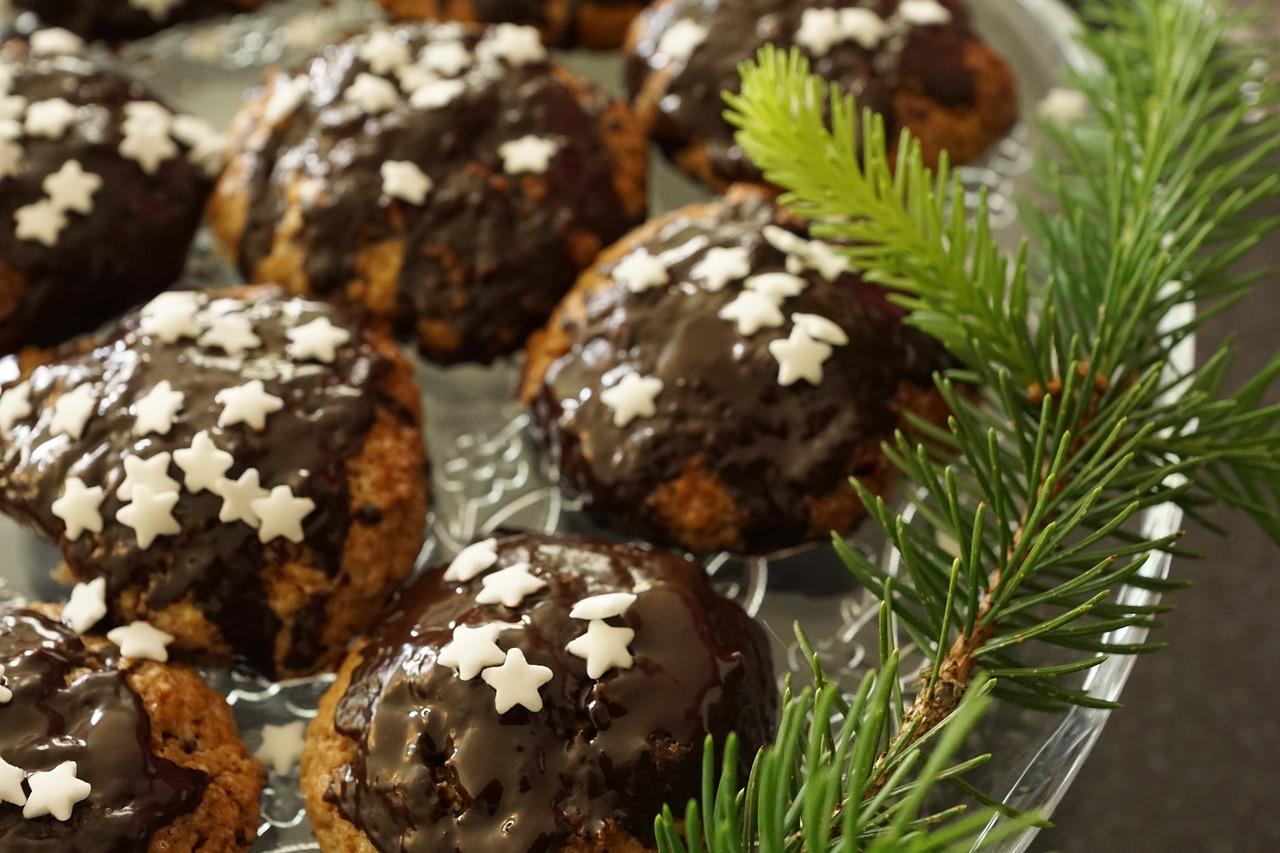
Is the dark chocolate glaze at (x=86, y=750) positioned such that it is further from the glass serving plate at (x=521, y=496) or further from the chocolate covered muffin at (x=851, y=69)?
the chocolate covered muffin at (x=851, y=69)

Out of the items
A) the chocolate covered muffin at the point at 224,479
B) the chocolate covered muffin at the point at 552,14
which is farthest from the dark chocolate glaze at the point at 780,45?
the chocolate covered muffin at the point at 224,479

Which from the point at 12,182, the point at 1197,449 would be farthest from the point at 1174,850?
the point at 12,182

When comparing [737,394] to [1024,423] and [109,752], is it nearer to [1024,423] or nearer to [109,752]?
[1024,423]

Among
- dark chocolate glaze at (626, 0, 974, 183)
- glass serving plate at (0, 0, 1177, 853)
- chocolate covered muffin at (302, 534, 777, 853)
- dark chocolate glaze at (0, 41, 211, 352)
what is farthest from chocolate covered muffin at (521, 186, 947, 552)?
dark chocolate glaze at (0, 41, 211, 352)

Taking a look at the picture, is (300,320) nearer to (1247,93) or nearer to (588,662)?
(588,662)

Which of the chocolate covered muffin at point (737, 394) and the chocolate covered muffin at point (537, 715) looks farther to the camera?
the chocolate covered muffin at point (737, 394)

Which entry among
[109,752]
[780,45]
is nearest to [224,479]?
[109,752]
